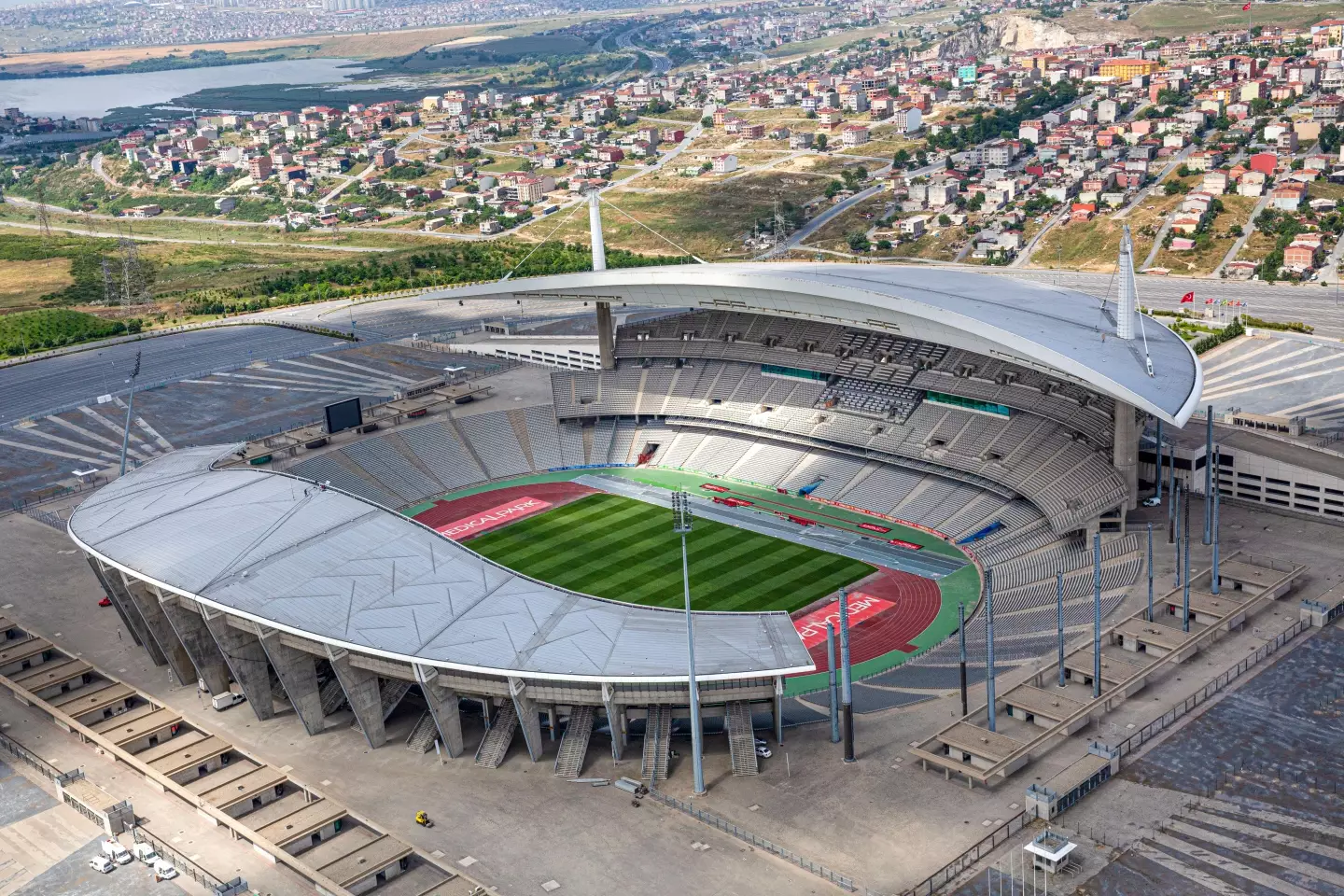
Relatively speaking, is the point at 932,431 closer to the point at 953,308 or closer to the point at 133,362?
the point at 953,308

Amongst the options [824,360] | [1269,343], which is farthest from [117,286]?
[1269,343]

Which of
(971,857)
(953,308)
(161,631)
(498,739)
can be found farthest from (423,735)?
(953,308)

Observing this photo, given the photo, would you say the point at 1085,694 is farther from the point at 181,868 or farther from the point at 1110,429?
the point at 181,868

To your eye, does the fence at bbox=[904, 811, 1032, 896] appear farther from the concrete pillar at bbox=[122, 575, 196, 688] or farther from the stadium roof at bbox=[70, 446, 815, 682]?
the concrete pillar at bbox=[122, 575, 196, 688]

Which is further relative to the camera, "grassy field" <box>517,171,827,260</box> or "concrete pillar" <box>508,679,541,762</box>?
"grassy field" <box>517,171,827,260</box>

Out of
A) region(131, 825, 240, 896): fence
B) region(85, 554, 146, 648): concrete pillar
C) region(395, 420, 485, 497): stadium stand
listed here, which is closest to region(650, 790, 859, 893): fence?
region(131, 825, 240, 896): fence

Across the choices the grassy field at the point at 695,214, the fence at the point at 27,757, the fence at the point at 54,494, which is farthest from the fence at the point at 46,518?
the grassy field at the point at 695,214

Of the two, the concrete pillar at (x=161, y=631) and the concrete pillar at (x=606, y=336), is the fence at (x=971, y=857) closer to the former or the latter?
the concrete pillar at (x=161, y=631)
